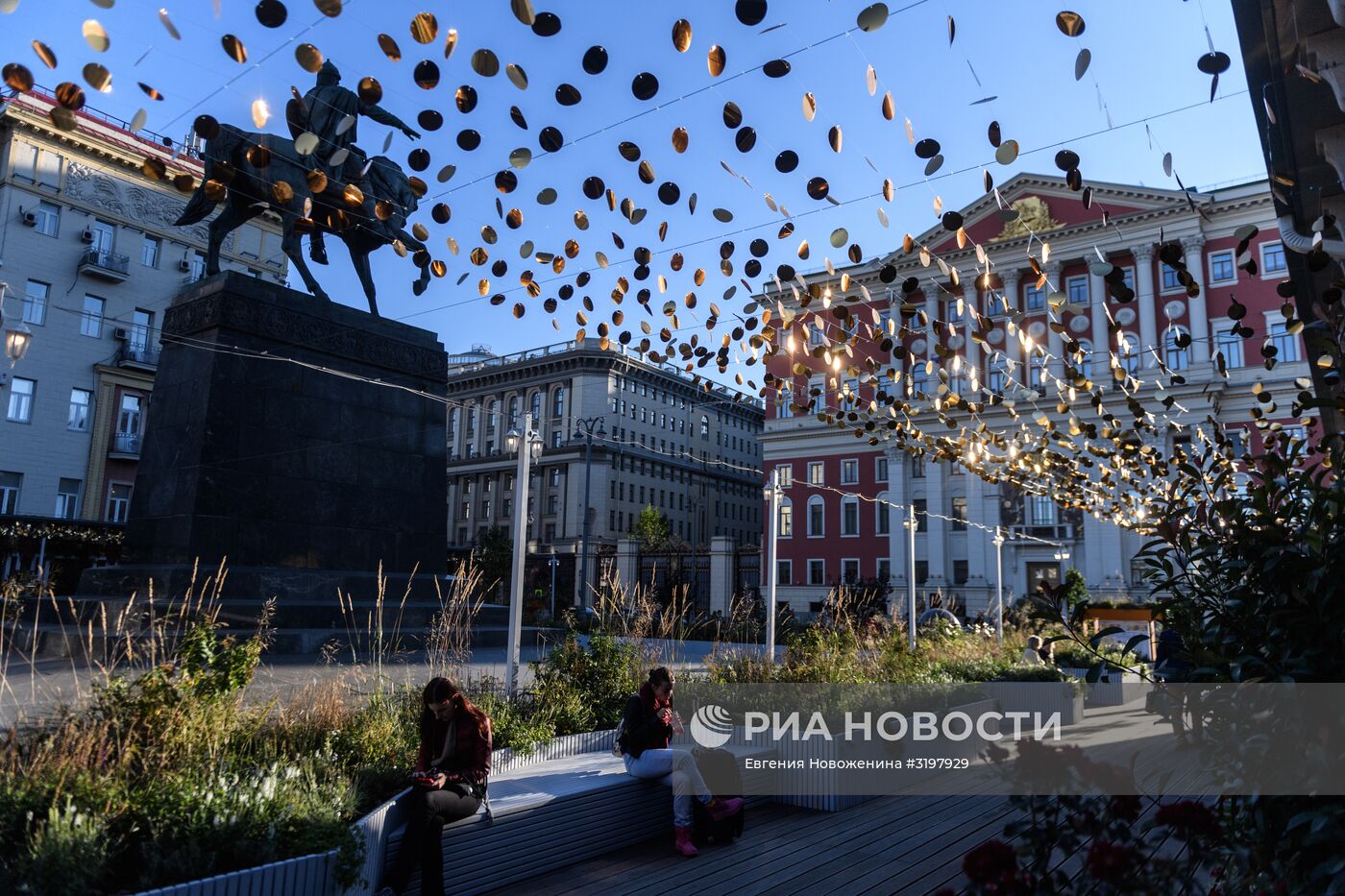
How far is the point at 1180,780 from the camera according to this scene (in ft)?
27.1

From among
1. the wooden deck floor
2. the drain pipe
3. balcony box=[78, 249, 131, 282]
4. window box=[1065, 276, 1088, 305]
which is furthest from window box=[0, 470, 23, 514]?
window box=[1065, 276, 1088, 305]

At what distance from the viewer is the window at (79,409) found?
116 feet

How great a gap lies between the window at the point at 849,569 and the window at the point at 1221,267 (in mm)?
22409

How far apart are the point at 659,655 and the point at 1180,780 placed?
503 centimetres

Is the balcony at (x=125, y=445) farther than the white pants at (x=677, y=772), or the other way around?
the balcony at (x=125, y=445)

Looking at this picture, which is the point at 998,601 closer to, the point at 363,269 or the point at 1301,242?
the point at 1301,242

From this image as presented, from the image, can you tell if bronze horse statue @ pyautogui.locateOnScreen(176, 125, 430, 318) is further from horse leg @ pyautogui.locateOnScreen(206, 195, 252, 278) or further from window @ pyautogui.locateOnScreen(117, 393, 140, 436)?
window @ pyautogui.locateOnScreen(117, 393, 140, 436)

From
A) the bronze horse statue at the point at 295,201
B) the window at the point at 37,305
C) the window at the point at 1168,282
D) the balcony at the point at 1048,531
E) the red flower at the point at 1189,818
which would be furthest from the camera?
the balcony at the point at 1048,531

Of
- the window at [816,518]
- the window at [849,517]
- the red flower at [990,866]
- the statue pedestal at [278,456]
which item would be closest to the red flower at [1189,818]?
the red flower at [990,866]

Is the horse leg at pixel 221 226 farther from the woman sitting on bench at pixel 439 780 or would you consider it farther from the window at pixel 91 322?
the window at pixel 91 322

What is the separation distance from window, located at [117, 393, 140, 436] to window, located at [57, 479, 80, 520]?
8.80 feet

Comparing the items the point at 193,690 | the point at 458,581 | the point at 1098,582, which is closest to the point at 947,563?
the point at 1098,582

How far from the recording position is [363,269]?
48.0ft

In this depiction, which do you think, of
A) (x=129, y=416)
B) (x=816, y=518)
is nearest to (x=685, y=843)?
(x=129, y=416)
